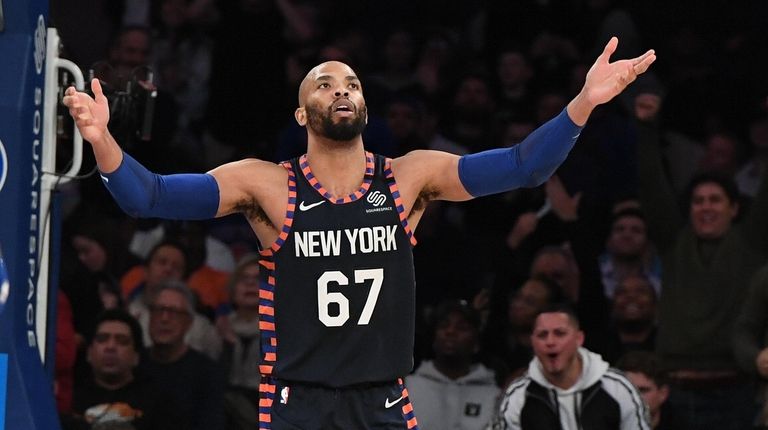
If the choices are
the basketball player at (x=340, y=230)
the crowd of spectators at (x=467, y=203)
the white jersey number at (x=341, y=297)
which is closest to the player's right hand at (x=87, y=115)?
the basketball player at (x=340, y=230)

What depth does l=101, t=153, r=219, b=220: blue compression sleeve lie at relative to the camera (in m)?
5.33

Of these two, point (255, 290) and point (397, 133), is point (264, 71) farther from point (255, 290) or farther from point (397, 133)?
point (255, 290)

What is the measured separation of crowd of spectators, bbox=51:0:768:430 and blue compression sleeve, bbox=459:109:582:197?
2014mm

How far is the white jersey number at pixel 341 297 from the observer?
220 inches

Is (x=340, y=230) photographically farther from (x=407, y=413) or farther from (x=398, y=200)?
(x=407, y=413)

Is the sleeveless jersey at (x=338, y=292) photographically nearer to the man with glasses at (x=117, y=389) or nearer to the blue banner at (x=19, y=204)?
the blue banner at (x=19, y=204)

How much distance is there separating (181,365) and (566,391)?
2.08 m

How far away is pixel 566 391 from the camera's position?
26.3ft

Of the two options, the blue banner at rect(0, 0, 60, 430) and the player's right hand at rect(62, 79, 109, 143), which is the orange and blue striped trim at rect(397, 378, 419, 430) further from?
the blue banner at rect(0, 0, 60, 430)

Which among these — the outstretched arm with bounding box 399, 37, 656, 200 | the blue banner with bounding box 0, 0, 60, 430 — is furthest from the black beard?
the blue banner with bounding box 0, 0, 60, 430

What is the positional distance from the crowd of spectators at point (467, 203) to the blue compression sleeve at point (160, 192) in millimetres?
1660

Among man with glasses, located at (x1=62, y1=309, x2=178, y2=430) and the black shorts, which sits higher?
man with glasses, located at (x1=62, y1=309, x2=178, y2=430)

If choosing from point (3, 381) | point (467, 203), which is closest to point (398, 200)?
point (3, 381)

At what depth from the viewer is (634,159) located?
34.4 ft
